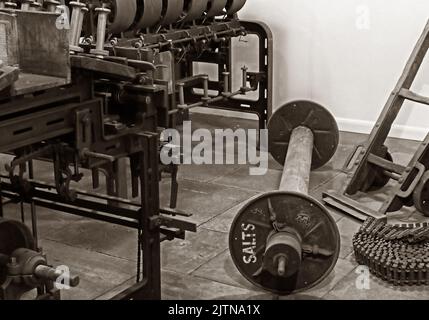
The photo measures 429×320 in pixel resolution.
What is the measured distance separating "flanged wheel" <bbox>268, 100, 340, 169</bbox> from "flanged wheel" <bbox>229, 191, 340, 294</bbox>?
1.41 metres

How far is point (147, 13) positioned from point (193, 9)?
0.43m

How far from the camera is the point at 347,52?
477cm

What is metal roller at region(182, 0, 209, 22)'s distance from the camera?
3967mm

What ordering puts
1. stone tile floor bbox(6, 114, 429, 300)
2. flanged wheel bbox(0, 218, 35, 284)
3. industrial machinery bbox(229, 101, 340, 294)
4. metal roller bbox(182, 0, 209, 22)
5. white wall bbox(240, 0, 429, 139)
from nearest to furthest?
flanged wheel bbox(0, 218, 35, 284) < industrial machinery bbox(229, 101, 340, 294) < stone tile floor bbox(6, 114, 429, 300) < metal roller bbox(182, 0, 209, 22) < white wall bbox(240, 0, 429, 139)

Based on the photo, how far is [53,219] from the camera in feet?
11.7

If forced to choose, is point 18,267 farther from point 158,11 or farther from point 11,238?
point 158,11

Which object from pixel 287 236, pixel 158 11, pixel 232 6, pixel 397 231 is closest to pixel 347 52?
pixel 232 6

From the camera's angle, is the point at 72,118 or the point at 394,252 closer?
the point at 72,118

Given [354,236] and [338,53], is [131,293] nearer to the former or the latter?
[354,236]

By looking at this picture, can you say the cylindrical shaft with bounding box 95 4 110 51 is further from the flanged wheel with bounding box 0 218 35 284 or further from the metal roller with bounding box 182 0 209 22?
the metal roller with bounding box 182 0 209 22

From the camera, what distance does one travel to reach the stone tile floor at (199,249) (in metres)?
2.83

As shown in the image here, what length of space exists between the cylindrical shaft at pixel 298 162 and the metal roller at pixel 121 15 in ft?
3.36

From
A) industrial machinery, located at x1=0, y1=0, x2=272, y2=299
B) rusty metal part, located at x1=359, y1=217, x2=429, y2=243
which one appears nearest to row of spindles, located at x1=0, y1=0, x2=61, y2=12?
industrial machinery, located at x1=0, y1=0, x2=272, y2=299

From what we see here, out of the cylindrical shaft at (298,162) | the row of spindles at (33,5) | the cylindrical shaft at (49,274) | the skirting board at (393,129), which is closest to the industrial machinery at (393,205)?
the cylindrical shaft at (298,162)
